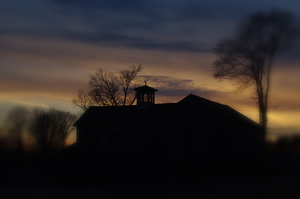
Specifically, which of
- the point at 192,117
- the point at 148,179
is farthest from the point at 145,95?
the point at 148,179

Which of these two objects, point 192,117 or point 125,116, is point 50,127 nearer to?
point 125,116

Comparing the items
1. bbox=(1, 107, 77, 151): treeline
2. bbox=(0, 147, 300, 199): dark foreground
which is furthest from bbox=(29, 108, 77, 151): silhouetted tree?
bbox=(0, 147, 300, 199): dark foreground

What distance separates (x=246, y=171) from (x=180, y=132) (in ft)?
27.9

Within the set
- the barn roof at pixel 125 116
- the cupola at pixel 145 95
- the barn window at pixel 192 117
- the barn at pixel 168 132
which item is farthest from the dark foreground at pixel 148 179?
the cupola at pixel 145 95

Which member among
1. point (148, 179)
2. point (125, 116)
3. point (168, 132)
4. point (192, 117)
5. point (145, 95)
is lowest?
point (148, 179)

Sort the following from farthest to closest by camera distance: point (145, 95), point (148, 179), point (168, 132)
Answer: point (145, 95) < point (168, 132) < point (148, 179)

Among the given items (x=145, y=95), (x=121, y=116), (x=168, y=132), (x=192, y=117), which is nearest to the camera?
(x=192, y=117)

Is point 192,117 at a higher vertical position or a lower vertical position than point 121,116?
lower

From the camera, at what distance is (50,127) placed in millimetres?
63125

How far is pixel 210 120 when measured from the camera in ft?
103

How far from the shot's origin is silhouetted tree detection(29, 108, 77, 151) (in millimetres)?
59081

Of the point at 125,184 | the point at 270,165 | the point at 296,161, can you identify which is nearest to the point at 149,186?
the point at 125,184

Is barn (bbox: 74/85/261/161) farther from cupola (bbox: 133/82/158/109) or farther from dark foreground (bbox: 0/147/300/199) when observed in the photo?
dark foreground (bbox: 0/147/300/199)

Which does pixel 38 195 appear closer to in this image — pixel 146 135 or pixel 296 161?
pixel 146 135
